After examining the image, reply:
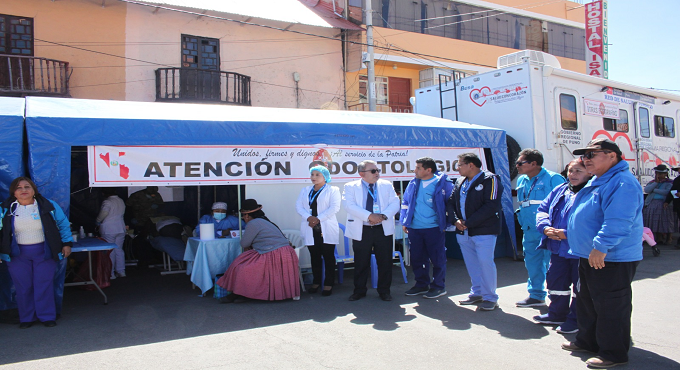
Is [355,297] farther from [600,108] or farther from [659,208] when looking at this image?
[659,208]

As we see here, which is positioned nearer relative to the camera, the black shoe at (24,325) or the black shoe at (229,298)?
the black shoe at (24,325)

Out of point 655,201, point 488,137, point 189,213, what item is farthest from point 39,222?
point 655,201

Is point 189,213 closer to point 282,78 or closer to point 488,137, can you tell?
point 488,137

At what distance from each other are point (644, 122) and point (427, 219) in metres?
8.18

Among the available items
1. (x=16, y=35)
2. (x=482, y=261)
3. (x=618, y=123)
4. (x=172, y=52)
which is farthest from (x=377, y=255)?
(x=16, y=35)

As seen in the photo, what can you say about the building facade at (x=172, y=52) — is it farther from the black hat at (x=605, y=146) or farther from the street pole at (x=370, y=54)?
the black hat at (x=605, y=146)

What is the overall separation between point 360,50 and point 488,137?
10.0 meters

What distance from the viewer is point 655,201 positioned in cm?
1023

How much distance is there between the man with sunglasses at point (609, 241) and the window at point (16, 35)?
13.7 m

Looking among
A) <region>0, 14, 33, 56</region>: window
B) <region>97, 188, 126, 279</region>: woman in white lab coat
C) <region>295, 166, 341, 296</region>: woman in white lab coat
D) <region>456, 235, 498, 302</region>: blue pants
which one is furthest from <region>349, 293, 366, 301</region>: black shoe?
<region>0, 14, 33, 56</region>: window

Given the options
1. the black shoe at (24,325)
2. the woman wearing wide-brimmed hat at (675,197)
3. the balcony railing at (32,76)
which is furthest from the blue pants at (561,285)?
the balcony railing at (32,76)

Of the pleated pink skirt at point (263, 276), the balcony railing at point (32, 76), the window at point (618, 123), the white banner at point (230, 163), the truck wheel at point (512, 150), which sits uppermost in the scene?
the balcony railing at point (32, 76)

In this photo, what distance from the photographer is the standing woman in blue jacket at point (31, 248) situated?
5.14m

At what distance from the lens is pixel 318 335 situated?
188 inches
